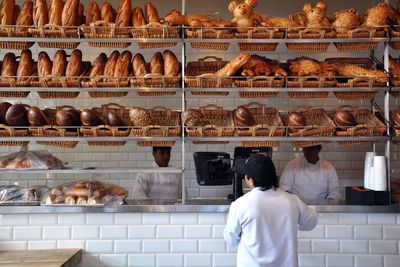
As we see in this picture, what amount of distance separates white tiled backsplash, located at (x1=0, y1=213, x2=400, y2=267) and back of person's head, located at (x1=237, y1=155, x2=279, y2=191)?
2.69 ft

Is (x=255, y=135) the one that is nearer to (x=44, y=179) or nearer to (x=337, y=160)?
(x=337, y=160)

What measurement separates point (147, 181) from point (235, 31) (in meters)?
1.50

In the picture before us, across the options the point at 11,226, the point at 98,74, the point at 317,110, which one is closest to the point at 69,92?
A: the point at 98,74

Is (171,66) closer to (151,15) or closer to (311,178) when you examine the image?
(151,15)

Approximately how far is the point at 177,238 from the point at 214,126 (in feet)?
2.59

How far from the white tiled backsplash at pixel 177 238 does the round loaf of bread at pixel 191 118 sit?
Answer: 24.2 inches

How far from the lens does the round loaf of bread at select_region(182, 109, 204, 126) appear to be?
3244 millimetres

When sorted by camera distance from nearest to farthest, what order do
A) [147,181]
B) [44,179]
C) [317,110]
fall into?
[317,110] < [147,181] < [44,179]

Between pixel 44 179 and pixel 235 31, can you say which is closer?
pixel 235 31

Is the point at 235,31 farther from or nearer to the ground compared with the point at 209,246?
farther from the ground

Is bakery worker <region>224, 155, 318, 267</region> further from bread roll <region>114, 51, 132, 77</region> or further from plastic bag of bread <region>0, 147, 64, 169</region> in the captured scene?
plastic bag of bread <region>0, 147, 64, 169</region>

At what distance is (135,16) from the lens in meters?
3.35

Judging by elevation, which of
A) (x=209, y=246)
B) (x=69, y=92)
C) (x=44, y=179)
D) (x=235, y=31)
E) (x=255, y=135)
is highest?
(x=235, y=31)

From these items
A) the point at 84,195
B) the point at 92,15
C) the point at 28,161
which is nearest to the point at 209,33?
the point at 92,15
